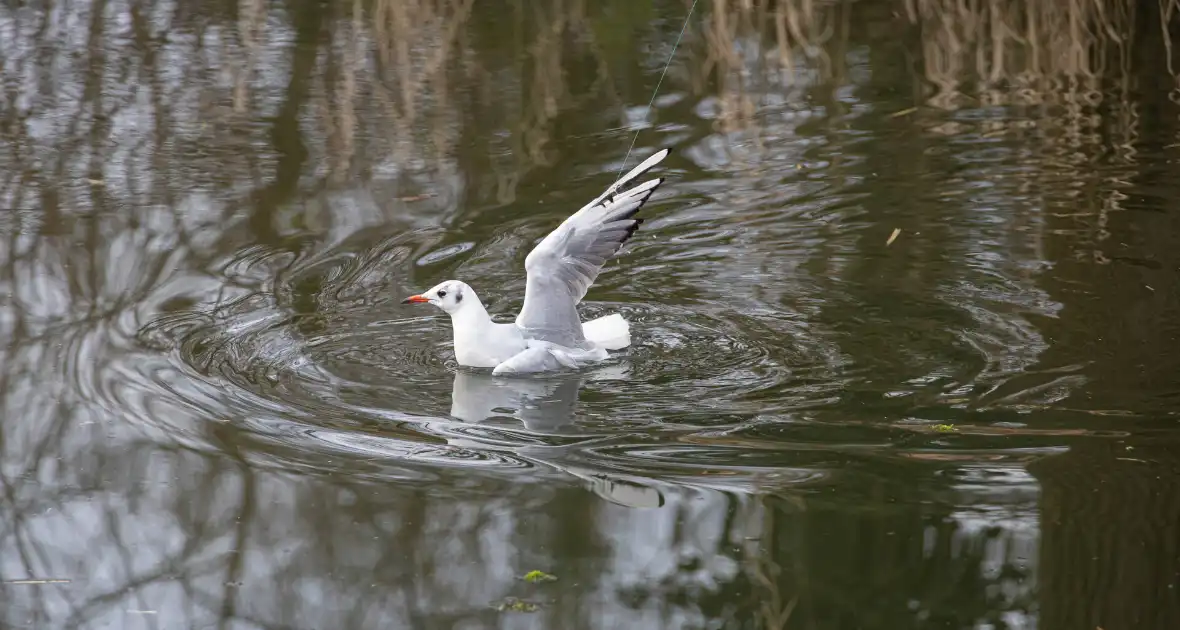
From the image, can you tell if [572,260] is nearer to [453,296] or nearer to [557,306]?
[557,306]

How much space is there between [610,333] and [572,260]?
354mm

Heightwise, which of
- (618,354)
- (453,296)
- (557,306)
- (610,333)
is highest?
(453,296)

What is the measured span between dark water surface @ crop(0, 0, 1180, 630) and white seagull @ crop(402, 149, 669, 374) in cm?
14

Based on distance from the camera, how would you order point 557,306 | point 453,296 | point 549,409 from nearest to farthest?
point 549,409 < point 453,296 < point 557,306

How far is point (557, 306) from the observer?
6645 mm

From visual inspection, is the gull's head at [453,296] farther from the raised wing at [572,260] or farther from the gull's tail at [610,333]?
the gull's tail at [610,333]

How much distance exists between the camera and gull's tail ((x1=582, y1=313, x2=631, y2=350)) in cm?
660

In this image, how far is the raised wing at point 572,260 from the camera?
6574 millimetres

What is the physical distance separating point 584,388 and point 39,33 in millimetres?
8198

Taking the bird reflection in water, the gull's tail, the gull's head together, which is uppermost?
the gull's head

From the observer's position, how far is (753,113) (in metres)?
10.3

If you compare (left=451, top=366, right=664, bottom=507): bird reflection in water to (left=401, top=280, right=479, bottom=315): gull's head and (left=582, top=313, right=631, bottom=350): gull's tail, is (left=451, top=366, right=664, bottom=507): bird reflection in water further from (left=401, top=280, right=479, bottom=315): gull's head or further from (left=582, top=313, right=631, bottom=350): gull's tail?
(left=401, top=280, right=479, bottom=315): gull's head

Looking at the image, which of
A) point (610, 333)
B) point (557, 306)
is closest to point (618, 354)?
point (610, 333)

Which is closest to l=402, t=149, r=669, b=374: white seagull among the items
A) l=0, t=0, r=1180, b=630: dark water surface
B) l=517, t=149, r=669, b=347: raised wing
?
l=517, t=149, r=669, b=347: raised wing
